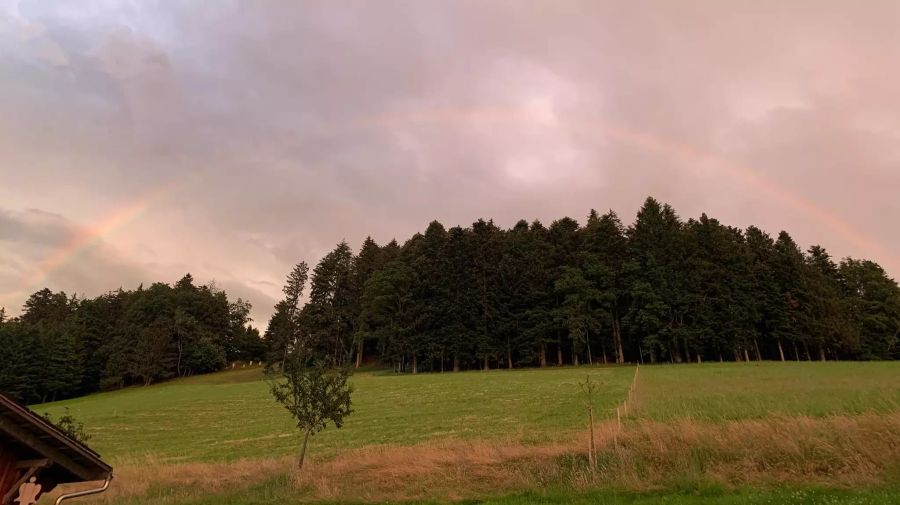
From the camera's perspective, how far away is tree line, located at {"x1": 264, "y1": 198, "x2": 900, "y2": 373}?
7831cm

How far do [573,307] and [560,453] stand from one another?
62.7 metres

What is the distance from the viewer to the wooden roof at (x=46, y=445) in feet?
30.1

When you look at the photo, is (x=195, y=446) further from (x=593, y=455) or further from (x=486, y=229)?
(x=486, y=229)

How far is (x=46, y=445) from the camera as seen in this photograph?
394 inches

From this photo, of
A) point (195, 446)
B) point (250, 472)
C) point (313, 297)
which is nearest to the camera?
point (250, 472)

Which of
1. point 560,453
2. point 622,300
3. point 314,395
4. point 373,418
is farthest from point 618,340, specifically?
point 314,395

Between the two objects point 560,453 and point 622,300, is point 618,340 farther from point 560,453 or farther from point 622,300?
point 560,453

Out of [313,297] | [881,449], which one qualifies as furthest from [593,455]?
[313,297]

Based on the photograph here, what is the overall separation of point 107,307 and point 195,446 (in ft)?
425

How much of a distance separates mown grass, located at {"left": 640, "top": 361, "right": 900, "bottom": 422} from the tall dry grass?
16.6 feet

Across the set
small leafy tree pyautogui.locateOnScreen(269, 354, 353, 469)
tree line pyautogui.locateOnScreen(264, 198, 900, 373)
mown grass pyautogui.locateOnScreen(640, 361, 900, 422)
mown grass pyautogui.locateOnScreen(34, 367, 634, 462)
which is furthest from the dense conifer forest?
small leafy tree pyautogui.locateOnScreen(269, 354, 353, 469)

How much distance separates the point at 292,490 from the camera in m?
18.5

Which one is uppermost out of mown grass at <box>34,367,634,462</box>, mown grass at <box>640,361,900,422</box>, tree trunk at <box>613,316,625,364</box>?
tree trunk at <box>613,316,625,364</box>

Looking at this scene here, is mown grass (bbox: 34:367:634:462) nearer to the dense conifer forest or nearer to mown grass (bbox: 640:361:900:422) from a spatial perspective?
mown grass (bbox: 640:361:900:422)
